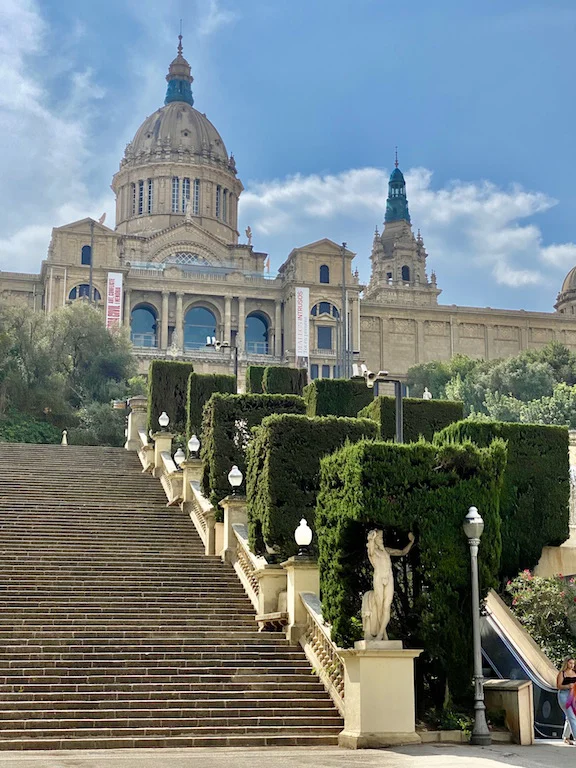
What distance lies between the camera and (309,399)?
1355 inches

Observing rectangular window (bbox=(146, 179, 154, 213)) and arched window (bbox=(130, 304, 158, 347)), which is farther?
rectangular window (bbox=(146, 179, 154, 213))

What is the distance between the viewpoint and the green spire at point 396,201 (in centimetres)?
11050

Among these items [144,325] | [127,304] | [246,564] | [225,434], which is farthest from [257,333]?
[246,564]

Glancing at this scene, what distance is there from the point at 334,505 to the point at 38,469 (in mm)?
15052

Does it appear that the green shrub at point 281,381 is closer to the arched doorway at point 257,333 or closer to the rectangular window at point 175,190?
the arched doorway at point 257,333

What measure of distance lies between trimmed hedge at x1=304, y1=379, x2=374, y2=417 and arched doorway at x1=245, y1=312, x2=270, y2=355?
51.5m

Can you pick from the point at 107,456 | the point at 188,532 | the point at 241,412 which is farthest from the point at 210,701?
the point at 107,456

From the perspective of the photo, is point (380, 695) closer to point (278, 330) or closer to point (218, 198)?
point (278, 330)

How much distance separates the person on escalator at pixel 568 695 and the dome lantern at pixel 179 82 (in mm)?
97819

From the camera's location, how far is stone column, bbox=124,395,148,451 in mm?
37500

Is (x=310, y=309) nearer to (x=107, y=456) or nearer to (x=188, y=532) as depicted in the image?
(x=107, y=456)

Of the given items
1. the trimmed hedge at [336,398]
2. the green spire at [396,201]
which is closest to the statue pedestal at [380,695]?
the trimmed hedge at [336,398]

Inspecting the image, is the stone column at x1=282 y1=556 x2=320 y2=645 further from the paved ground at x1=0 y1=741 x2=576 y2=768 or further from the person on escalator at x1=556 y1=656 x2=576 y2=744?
the person on escalator at x1=556 y1=656 x2=576 y2=744

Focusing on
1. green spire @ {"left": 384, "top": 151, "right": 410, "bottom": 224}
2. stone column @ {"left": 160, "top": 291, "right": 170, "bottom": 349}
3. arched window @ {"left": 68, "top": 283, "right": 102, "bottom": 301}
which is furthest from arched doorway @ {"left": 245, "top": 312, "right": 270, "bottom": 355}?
green spire @ {"left": 384, "top": 151, "right": 410, "bottom": 224}
